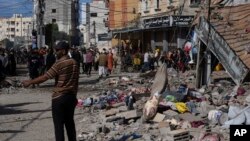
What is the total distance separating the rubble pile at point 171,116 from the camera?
10.2 meters

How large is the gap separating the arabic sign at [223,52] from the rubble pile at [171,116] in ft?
1.62

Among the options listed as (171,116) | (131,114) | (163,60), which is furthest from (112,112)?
(163,60)

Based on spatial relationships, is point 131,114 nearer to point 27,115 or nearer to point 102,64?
point 27,115

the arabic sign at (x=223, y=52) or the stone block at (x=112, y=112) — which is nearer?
the stone block at (x=112, y=112)

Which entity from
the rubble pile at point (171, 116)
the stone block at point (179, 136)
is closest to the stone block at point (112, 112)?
the rubble pile at point (171, 116)

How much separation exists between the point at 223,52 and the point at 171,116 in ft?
17.6

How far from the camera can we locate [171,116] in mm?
11820

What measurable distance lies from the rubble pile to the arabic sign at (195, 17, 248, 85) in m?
0.49

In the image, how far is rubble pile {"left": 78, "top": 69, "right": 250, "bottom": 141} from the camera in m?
10.2

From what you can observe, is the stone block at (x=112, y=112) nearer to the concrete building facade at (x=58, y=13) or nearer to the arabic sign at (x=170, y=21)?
the arabic sign at (x=170, y=21)

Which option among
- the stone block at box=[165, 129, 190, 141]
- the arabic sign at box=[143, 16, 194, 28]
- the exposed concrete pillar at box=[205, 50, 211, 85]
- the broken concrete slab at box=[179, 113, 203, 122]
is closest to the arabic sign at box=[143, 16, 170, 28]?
the arabic sign at box=[143, 16, 194, 28]

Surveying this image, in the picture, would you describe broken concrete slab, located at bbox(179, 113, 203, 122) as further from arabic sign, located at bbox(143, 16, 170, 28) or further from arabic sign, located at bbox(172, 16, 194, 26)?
arabic sign, located at bbox(143, 16, 170, 28)

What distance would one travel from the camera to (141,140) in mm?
9992

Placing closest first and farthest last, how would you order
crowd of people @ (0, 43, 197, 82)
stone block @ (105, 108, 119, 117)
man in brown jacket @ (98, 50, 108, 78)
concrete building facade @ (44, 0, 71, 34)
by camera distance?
stone block @ (105, 108, 119, 117) < crowd of people @ (0, 43, 197, 82) < man in brown jacket @ (98, 50, 108, 78) < concrete building facade @ (44, 0, 71, 34)
